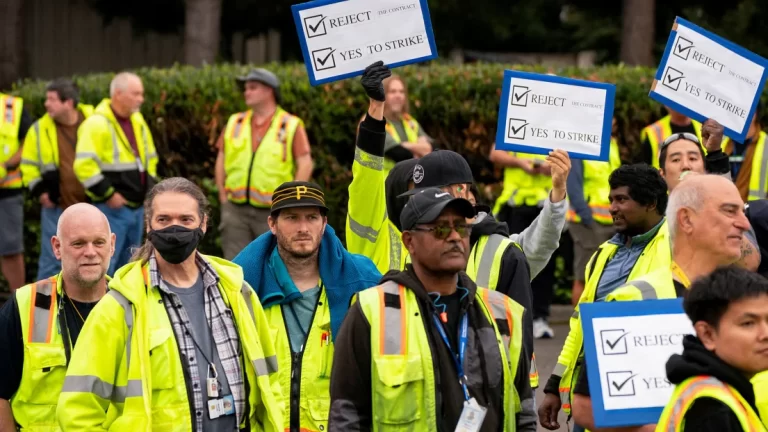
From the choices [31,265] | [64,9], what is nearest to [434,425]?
[31,265]

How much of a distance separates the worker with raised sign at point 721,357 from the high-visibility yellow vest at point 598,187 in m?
7.25

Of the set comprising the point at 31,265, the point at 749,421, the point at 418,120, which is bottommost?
the point at 749,421

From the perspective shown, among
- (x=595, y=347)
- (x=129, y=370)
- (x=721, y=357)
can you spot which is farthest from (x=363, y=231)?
(x=721, y=357)

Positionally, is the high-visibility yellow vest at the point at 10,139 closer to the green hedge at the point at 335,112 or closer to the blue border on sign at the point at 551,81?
the green hedge at the point at 335,112

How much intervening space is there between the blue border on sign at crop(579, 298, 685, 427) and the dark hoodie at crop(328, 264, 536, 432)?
0.98ft

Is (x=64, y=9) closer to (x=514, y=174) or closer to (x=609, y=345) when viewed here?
(x=514, y=174)

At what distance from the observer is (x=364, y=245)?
6434mm

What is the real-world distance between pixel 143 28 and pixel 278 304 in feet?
58.4

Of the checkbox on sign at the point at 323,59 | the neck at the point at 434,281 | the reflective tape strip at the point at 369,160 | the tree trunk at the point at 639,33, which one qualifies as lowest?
the neck at the point at 434,281

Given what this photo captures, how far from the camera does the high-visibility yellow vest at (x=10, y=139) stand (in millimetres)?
12156

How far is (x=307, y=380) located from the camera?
18.6 feet

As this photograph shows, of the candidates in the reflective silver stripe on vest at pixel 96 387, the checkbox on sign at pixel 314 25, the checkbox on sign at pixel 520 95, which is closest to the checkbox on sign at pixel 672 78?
the checkbox on sign at pixel 520 95

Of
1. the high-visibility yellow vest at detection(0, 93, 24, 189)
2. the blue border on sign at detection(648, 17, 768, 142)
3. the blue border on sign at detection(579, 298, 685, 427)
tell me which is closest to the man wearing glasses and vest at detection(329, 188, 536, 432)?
the blue border on sign at detection(579, 298, 685, 427)

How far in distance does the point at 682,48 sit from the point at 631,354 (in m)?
3.55
